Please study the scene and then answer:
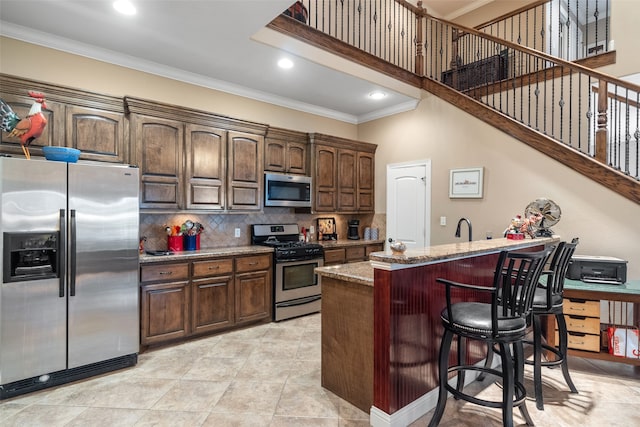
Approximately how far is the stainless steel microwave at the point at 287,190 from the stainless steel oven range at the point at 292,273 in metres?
0.44

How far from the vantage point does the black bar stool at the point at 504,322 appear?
183 cm

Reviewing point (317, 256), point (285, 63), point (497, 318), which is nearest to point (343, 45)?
point (285, 63)

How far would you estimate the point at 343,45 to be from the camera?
3.87 m

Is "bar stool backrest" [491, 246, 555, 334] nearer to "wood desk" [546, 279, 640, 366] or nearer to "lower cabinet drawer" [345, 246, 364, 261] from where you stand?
"wood desk" [546, 279, 640, 366]

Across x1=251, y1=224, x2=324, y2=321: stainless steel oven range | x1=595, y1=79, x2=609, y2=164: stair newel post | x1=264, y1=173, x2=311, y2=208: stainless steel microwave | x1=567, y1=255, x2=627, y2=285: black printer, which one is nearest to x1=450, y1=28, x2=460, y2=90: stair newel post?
x1=595, y1=79, x2=609, y2=164: stair newel post

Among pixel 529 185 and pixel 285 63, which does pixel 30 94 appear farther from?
pixel 529 185

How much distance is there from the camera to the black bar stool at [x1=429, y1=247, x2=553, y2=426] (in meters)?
1.83

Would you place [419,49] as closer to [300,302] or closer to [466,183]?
[466,183]

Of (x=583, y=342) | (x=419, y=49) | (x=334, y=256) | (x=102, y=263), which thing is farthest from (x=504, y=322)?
(x=419, y=49)

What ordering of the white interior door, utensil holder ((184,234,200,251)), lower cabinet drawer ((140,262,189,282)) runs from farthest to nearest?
the white interior door < utensil holder ((184,234,200,251)) < lower cabinet drawer ((140,262,189,282))

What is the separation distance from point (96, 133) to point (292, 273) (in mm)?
2577

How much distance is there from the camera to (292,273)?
4.20 meters

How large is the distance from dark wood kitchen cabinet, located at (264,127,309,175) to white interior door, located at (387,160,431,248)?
147cm

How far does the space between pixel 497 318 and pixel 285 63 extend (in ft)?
10.5
